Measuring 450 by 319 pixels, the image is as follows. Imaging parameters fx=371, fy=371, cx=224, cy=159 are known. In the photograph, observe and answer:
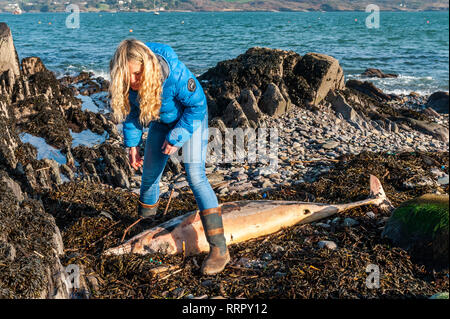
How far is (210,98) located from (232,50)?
21266mm

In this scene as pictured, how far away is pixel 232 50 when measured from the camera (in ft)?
104

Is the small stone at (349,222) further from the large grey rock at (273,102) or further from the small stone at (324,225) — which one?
the large grey rock at (273,102)

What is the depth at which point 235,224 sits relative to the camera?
4359 mm

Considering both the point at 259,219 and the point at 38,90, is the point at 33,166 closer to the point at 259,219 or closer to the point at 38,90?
the point at 259,219

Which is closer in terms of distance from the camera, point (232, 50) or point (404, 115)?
point (404, 115)

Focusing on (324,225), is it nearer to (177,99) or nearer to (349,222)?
(349,222)

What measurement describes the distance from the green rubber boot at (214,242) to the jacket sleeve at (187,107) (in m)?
0.78

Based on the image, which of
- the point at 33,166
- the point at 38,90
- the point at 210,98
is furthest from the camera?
the point at 210,98

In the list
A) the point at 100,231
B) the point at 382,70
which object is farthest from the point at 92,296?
the point at 382,70

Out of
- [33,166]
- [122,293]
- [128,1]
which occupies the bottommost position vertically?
[122,293]

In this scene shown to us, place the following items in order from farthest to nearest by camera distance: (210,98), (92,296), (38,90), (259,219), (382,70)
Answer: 1. (382,70)
2. (210,98)
3. (38,90)
4. (259,219)
5. (92,296)

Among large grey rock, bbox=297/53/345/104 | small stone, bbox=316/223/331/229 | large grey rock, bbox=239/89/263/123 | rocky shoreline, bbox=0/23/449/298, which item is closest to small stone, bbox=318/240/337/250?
rocky shoreline, bbox=0/23/449/298

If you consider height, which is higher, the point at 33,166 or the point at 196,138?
the point at 196,138

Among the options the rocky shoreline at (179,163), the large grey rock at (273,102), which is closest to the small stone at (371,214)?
the rocky shoreline at (179,163)
